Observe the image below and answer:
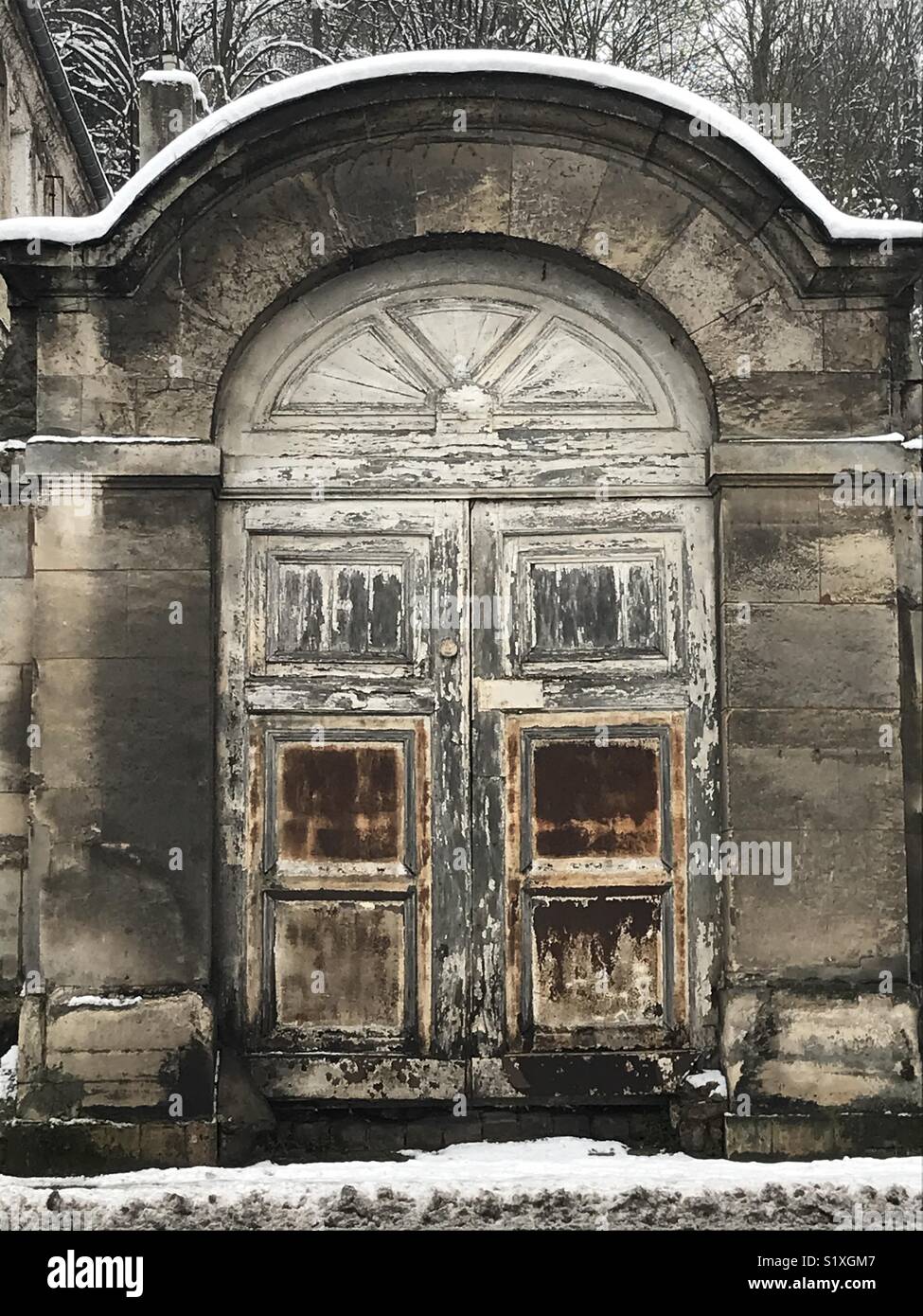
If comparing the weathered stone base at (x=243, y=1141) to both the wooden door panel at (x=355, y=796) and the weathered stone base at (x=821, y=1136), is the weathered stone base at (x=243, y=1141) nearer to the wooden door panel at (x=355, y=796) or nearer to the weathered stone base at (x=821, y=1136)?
the weathered stone base at (x=821, y=1136)

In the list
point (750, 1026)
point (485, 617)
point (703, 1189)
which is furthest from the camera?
point (485, 617)

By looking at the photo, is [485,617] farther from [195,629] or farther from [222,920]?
[222,920]

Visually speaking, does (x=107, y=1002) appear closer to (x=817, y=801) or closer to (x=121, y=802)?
(x=121, y=802)

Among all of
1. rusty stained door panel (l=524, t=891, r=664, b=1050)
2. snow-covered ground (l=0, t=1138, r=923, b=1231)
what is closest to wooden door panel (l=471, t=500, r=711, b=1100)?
rusty stained door panel (l=524, t=891, r=664, b=1050)

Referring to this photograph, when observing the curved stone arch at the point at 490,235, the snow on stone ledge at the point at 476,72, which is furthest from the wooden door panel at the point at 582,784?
the snow on stone ledge at the point at 476,72

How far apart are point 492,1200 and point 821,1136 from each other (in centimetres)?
126

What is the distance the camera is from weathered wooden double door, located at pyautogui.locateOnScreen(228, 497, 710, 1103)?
5.35 metres

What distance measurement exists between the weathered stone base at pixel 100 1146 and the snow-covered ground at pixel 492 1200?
11 centimetres

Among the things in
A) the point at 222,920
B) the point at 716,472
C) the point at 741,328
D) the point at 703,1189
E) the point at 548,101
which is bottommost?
the point at 703,1189

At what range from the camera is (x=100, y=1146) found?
16.4 ft

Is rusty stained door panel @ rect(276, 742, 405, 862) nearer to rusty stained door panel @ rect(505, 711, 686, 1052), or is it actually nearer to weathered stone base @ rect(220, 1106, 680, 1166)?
rusty stained door panel @ rect(505, 711, 686, 1052)

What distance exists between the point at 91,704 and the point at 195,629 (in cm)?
49

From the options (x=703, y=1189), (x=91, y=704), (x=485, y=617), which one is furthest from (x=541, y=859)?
(x=91, y=704)

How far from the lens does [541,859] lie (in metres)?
5.42
